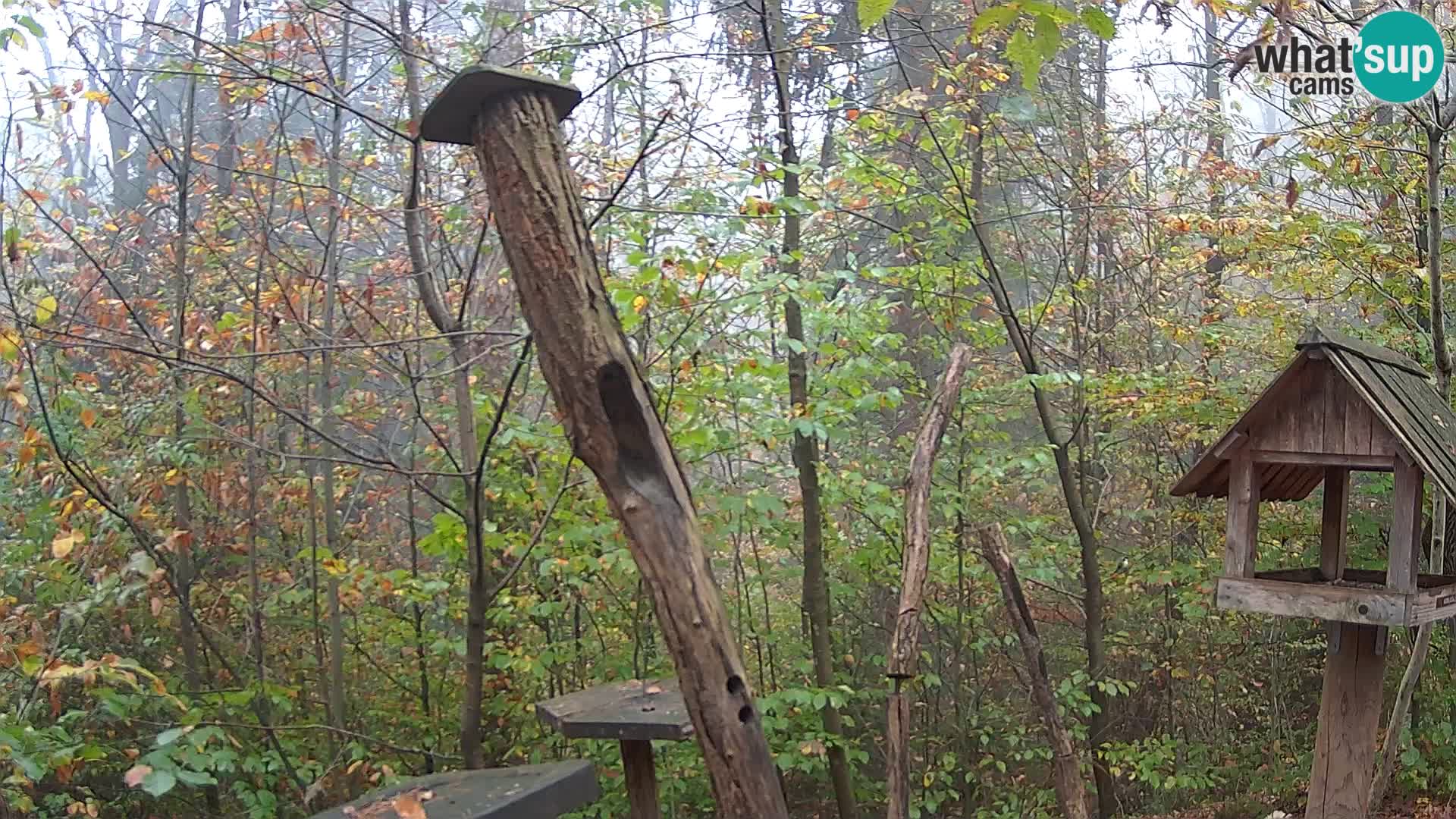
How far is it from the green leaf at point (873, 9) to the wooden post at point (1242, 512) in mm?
2052

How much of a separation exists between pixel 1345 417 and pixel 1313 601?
523mm

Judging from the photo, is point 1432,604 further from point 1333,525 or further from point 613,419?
point 613,419

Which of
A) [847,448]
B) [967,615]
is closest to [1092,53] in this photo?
[847,448]

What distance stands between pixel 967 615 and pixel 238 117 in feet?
15.5

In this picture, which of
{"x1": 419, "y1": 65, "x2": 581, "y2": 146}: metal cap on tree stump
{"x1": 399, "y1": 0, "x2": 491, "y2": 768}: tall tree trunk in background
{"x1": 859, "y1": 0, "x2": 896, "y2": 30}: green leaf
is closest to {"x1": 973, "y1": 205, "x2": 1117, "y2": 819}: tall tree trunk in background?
{"x1": 399, "y1": 0, "x2": 491, "y2": 768}: tall tree trunk in background

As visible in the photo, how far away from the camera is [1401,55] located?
3.73 meters

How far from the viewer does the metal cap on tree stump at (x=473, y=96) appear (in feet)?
6.78

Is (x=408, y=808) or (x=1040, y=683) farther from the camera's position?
(x=1040, y=683)

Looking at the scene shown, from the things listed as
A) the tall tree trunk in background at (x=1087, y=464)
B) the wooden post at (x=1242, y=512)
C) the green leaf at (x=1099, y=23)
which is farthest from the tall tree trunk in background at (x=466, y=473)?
the tall tree trunk in background at (x=1087, y=464)

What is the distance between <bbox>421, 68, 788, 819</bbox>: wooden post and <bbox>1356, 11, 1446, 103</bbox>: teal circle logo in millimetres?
3227

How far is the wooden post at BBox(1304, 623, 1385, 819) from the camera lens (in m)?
3.02

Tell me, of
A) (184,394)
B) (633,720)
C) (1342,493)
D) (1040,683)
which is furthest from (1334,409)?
(184,394)

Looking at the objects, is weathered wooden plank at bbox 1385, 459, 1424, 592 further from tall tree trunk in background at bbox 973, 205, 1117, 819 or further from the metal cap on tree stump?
the metal cap on tree stump

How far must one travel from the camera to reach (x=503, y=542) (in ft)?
14.1
